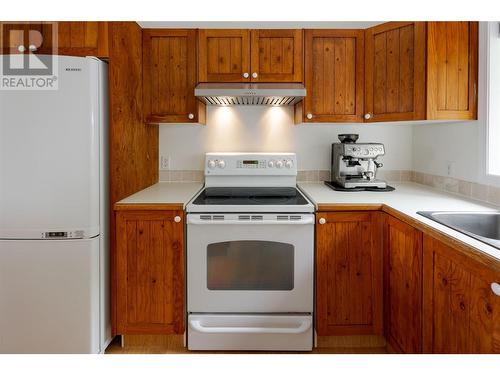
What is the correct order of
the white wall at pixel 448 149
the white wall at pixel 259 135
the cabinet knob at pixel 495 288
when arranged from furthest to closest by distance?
the white wall at pixel 259 135, the white wall at pixel 448 149, the cabinet knob at pixel 495 288

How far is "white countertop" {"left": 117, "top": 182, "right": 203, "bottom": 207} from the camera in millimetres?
2146

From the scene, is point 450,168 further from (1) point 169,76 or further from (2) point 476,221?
(1) point 169,76

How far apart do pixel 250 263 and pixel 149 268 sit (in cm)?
55

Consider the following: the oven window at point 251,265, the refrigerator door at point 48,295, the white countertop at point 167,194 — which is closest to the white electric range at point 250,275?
the oven window at point 251,265

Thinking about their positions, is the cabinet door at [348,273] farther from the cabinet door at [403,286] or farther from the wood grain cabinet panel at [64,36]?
the wood grain cabinet panel at [64,36]

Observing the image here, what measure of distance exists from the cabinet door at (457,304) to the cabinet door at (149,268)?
1.24 metres

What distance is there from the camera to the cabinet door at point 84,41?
205 centimetres

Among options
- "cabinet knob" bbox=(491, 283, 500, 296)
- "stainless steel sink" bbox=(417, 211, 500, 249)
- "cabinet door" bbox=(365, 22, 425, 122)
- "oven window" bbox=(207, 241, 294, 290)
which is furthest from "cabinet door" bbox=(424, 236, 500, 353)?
"cabinet door" bbox=(365, 22, 425, 122)

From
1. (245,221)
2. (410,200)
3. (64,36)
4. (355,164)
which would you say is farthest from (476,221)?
(64,36)

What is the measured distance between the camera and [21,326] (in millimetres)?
2002

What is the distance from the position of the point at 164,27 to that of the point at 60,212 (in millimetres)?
1533

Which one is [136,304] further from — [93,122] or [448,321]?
[448,321]

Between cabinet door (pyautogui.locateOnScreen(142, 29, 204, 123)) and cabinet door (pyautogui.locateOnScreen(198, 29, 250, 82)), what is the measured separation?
0.23 feet
